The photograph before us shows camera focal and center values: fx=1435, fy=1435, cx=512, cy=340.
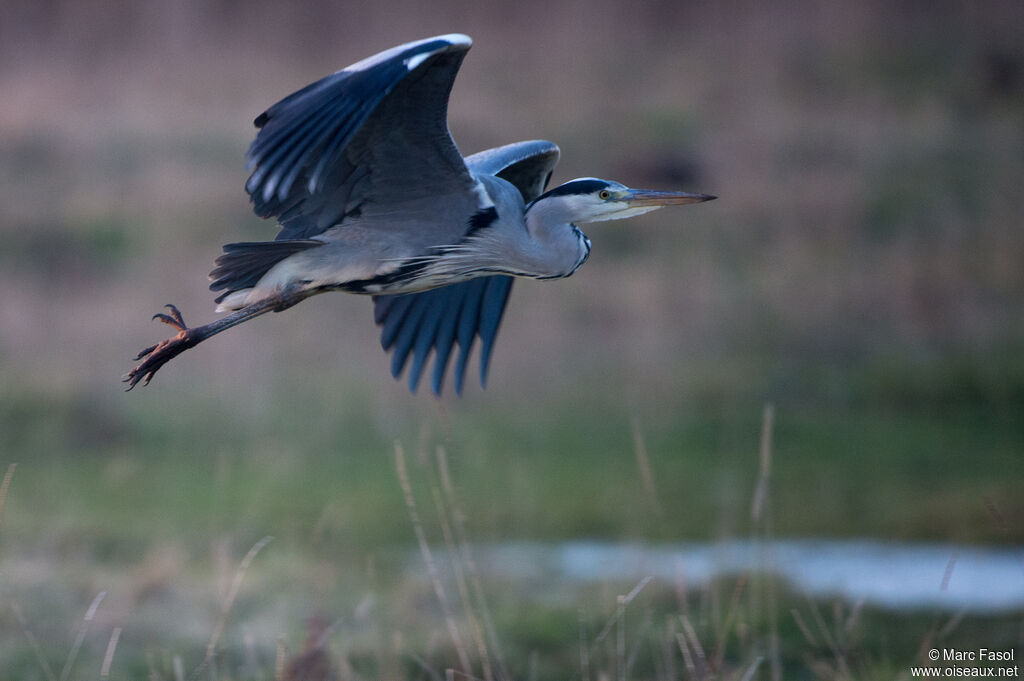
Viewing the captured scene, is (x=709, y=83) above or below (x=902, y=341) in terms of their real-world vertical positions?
above

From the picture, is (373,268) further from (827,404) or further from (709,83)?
(709,83)

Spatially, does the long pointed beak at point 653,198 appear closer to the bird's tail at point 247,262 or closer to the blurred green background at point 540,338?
the blurred green background at point 540,338

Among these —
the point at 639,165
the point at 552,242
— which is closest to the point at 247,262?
the point at 552,242

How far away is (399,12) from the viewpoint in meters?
17.6

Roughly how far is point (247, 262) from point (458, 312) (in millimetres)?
1114

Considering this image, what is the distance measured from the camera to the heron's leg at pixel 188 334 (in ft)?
14.2

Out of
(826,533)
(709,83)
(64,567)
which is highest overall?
(709,83)

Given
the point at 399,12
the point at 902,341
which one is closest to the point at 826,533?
the point at 902,341

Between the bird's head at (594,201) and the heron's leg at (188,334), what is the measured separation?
0.83 metres

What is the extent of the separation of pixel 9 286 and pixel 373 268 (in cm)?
906

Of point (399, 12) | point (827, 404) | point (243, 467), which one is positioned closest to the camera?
point (243, 467)

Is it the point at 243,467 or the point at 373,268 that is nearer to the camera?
the point at 373,268

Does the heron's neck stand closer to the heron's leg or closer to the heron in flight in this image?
the heron in flight

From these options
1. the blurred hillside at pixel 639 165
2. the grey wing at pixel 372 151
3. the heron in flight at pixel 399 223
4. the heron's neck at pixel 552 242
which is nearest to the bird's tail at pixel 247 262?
the heron in flight at pixel 399 223
